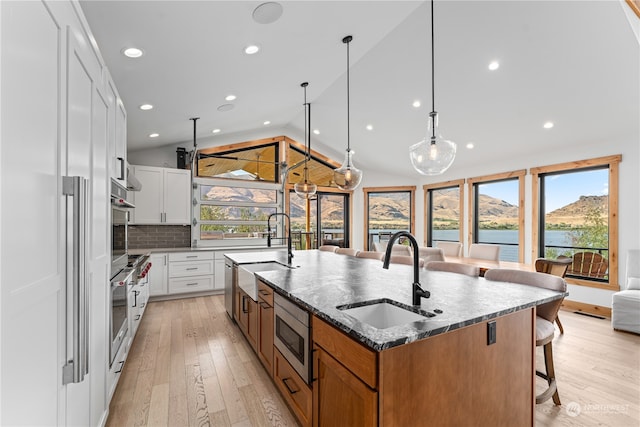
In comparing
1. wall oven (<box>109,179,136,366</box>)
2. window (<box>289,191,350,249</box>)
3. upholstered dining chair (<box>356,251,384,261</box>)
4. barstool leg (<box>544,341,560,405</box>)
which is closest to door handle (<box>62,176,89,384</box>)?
wall oven (<box>109,179,136,366</box>)

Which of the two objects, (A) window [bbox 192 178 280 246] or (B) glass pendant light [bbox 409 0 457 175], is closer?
(B) glass pendant light [bbox 409 0 457 175]

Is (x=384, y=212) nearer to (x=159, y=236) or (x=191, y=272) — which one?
(x=191, y=272)

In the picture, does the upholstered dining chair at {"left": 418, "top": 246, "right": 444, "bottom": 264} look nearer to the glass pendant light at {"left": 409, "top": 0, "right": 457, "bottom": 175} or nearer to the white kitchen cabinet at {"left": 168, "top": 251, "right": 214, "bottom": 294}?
the glass pendant light at {"left": 409, "top": 0, "right": 457, "bottom": 175}

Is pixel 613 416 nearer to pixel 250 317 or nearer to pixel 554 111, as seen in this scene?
pixel 250 317

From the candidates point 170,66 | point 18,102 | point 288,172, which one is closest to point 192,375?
point 18,102

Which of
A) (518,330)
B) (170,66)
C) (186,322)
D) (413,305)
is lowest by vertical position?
(186,322)

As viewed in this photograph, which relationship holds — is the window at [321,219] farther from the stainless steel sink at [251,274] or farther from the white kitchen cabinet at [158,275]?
the stainless steel sink at [251,274]

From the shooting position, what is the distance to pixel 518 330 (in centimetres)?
166

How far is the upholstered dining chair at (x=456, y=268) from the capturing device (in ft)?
8.61

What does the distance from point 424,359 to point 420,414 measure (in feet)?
0.74

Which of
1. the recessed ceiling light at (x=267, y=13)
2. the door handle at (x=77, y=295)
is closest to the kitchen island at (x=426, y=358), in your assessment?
the door handle at (x=77, y=295)

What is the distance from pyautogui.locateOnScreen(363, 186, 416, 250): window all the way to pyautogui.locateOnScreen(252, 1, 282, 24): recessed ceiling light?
18.2ft

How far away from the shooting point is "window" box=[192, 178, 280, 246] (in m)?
5.68

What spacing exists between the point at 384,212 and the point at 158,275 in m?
5.33
